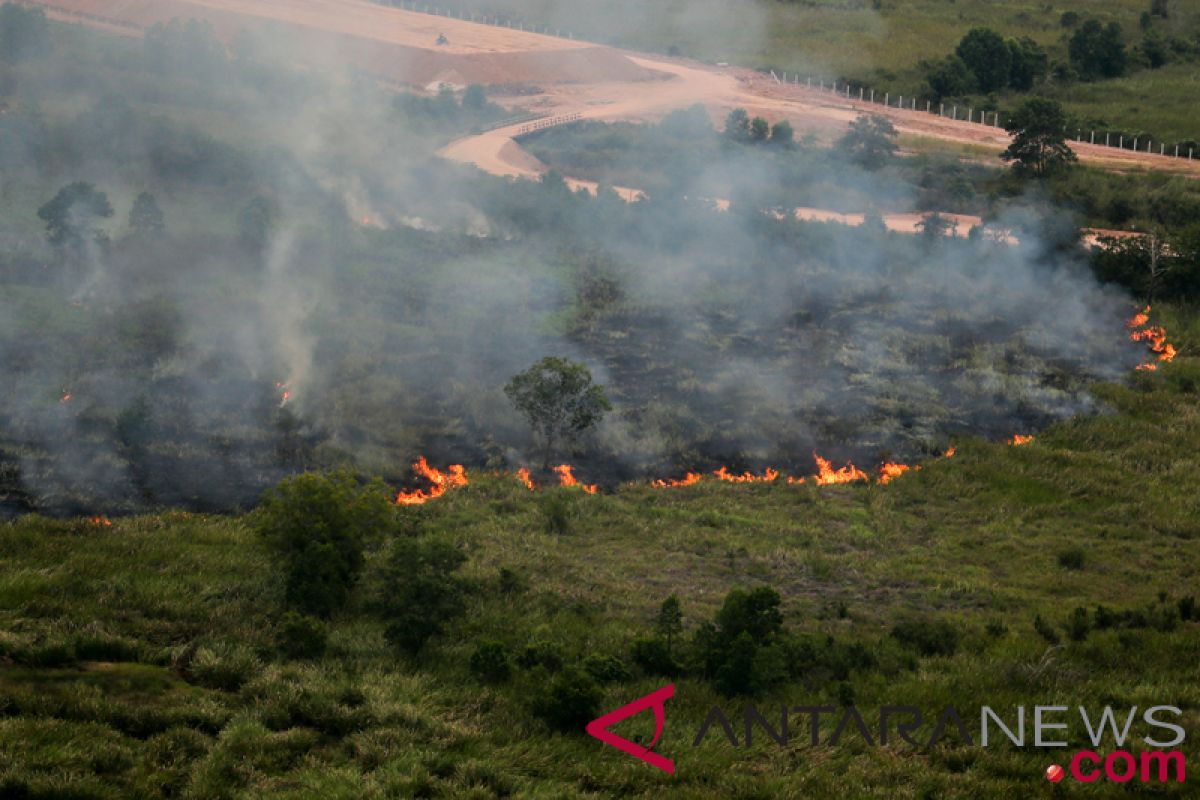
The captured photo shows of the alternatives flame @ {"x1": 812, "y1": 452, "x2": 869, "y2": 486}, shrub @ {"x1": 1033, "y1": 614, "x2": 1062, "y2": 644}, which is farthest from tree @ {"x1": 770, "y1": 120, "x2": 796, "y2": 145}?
shrub @ {"x1": 1033, "y1": 614, "x2": 1062, "y2": 644}

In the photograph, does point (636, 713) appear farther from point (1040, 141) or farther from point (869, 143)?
point (869, 143)

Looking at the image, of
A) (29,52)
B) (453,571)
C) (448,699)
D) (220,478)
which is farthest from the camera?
(29,52)

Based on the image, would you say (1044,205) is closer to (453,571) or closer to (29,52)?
(453,571)

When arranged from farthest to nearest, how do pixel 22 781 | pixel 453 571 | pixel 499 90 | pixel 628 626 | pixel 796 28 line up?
1. pixel 796 28
2. pixel 499 90
3. pixel 453 571
4. pixel 628 626
5. pixel 22 781

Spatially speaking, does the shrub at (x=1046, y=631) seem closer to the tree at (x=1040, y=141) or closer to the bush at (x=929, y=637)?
the bush at (x=929, y=637)

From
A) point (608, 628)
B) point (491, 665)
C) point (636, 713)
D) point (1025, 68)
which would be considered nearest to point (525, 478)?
point (608, 628)

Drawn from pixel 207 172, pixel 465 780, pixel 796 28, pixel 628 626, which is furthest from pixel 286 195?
pixel 796 28

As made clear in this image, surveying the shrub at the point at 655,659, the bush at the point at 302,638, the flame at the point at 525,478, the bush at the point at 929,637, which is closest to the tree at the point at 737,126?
the flame at the point at 525,478

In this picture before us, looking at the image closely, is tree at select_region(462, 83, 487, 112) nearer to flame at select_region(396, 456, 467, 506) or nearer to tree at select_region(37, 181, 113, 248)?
tree at select_region(37, 181, 113, 248)
